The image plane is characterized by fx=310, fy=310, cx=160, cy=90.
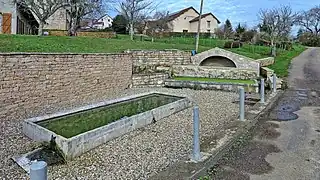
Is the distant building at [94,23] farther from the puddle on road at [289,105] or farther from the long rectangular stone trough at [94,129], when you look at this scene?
the long rectangular stone trough at [94,129]

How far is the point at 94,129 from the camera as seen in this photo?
6.55 m

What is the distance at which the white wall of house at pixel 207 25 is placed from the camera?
64.2m

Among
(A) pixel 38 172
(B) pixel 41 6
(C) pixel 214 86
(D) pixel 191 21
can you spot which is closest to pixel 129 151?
(A) pixel 38 172

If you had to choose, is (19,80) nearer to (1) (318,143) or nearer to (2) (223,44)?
(1) (318,143)

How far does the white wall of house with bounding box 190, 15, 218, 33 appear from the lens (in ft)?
211

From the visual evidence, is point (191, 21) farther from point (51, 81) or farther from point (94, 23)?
point (51, 81)

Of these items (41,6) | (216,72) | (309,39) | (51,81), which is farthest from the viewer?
(309,39)

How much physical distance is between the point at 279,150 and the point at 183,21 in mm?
60215

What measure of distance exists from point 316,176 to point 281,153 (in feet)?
3.78

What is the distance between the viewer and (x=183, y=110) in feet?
33.8

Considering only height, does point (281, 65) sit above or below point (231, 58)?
Result: below

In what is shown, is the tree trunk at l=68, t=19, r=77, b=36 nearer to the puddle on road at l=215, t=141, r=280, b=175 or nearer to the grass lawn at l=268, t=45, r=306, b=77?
the grass lawn at l=268, t=45, r=306, b=77

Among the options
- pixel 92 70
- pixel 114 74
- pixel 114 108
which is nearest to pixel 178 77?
pixel 114 74

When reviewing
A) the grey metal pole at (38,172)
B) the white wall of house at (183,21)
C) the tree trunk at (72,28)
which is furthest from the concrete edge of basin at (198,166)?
the white wall of house at (183,21)
